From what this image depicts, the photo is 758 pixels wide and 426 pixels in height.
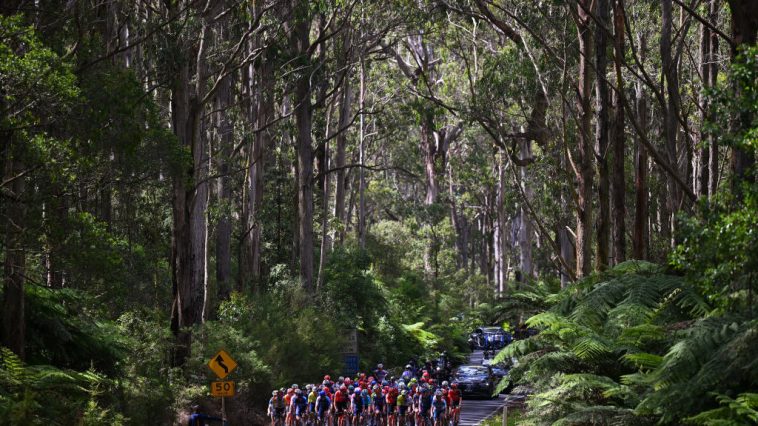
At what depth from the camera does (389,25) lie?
35938mm

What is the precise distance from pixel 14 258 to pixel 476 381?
20.6m

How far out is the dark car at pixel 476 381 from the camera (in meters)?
35.6

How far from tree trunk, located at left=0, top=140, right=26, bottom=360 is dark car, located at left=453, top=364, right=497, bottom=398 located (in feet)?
65.4

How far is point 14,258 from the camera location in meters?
18.1

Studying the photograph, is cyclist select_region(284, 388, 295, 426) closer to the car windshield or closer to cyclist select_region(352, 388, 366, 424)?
cyclist select_region(352, 388, 366, 424)

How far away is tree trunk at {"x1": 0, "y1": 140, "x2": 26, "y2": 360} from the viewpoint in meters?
17.4

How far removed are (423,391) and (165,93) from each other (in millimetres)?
16043

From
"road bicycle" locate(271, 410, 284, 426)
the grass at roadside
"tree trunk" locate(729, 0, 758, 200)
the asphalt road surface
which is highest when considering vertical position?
"tree trunk" locate(729, 0, 758, 200)

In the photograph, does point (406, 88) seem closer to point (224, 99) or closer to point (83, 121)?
point (224, 99)

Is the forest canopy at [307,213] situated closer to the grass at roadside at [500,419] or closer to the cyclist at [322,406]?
the cyclist at [322,406]

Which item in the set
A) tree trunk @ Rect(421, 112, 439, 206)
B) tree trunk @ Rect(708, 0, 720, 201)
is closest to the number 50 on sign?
tree trunk @ Rect(708, 0, 720, 201)

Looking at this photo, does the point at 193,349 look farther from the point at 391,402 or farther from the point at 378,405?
the point at 391,402

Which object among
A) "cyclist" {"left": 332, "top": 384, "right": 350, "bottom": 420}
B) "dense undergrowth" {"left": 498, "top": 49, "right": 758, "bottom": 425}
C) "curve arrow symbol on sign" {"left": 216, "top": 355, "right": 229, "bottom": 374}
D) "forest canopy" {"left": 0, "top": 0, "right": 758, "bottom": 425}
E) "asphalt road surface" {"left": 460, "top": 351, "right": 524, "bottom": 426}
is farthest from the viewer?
"asphalt road surface" {"left": 460, "top": 351, "right": 524, "bottom": 426}

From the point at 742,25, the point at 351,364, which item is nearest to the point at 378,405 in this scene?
the point at 351,364
